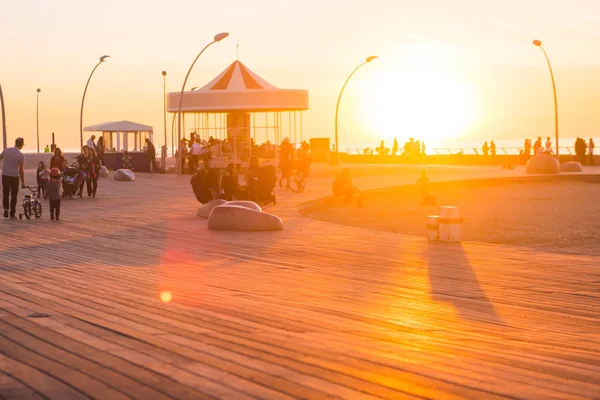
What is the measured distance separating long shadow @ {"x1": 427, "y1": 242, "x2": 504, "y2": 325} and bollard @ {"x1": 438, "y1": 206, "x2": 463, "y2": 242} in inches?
40.2

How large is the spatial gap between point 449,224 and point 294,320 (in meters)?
8.64

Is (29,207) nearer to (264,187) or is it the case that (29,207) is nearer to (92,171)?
(264,187)

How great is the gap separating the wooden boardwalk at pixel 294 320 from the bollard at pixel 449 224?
683mm

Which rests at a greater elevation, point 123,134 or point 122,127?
point 122,127

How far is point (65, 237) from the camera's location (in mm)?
16609

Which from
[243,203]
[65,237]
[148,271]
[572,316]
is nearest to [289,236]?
[243,203]

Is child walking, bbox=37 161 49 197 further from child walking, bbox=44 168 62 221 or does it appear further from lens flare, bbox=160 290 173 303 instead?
lens flare, bbox=160 290 173 303

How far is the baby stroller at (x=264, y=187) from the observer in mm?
24812

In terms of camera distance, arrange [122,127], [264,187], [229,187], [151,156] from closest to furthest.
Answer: [229,187], [264,187], [151,156], [122,127]

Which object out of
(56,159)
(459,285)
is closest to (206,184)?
(56,159)

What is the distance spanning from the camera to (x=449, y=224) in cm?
1611

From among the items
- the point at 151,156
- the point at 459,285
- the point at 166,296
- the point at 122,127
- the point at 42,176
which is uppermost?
the point at 122,127

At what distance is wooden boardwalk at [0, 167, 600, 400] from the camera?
568cm

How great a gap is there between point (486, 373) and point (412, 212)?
2020cm
